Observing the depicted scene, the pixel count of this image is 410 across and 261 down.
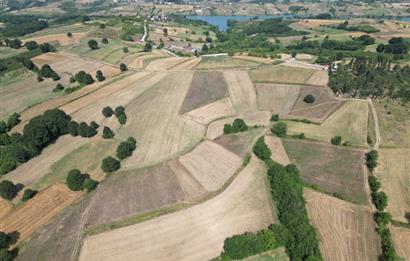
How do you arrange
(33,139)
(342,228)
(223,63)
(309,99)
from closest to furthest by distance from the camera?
(342,228), (33,139), (309,99), (223,63)

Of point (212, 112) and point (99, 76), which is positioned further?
point (99, 76)

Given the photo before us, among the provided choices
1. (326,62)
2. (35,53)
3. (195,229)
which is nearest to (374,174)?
(195,229)

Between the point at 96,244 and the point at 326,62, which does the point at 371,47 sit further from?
the point at 96,244

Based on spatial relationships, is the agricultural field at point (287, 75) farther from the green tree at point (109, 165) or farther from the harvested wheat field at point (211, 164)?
the green tree at point (109, 165)

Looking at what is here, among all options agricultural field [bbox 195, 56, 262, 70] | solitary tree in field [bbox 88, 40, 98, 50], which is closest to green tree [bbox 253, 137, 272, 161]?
agricultural field [bbox 195, 56, 262, 70]

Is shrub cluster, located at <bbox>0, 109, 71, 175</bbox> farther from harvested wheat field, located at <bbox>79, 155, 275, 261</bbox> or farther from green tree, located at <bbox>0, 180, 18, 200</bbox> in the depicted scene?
harvested wheat field, located at <bbox>79, 155, 275, 261</bbox>

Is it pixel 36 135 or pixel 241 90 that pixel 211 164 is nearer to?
pixel 36 135

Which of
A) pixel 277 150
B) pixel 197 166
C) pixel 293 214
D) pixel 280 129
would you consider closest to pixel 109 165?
pixel 197 166
